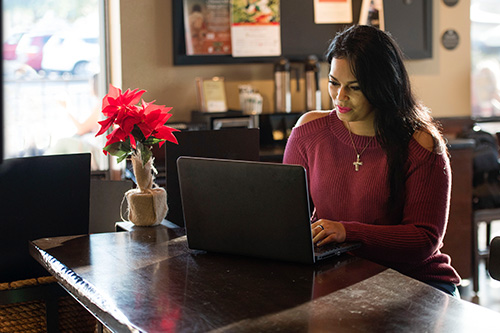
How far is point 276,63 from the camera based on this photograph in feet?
14.3

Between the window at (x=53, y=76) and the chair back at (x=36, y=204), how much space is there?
164cm

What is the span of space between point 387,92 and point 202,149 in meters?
0.71

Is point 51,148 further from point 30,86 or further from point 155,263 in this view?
point 155,263

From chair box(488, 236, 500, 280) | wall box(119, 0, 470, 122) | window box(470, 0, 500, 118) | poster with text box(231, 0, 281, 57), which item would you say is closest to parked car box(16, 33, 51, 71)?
wall box(119, 0, 470, 122)

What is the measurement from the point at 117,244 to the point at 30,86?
2043mm

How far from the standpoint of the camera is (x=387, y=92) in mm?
2357

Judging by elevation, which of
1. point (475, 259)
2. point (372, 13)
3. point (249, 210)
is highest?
point (372, 13)

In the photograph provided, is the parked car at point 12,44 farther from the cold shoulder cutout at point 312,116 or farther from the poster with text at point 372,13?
the poster with text at point 372,13

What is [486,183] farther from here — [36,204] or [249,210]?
[36,204]

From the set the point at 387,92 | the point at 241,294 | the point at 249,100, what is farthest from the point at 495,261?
the point at 249,100

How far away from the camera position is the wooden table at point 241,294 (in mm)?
1449

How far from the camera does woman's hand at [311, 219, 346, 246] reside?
2.01 m

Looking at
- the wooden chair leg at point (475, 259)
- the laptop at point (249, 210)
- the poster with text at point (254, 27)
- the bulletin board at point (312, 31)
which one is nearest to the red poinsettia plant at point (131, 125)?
the laptop at point (249, 210)

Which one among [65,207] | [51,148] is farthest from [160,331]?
[51,148]
